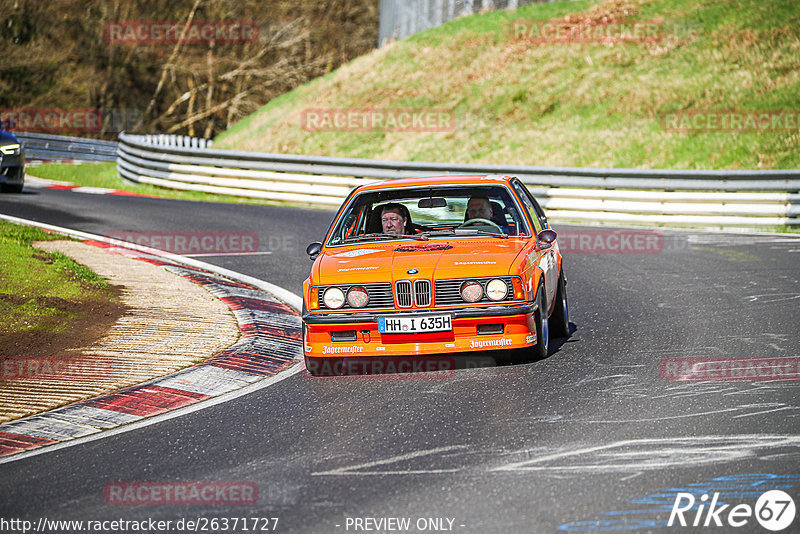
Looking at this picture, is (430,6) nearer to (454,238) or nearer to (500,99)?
(500,99)

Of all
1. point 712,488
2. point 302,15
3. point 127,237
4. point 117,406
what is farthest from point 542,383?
point 302,15

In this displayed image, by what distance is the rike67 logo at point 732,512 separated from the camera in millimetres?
4406

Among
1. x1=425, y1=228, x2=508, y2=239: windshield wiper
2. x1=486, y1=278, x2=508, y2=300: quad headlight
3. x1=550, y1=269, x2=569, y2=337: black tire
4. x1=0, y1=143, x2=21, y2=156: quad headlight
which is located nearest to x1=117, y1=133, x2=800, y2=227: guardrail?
x1=0, y1=143, x2=21, y2=156: quad headlight

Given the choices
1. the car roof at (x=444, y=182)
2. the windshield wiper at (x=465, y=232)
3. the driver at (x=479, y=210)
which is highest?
the car roof at (x=444, y=182)

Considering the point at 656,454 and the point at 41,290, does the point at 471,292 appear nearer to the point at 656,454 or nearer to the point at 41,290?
the point at 656,454

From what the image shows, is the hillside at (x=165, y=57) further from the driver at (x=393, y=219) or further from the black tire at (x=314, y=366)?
the black tire at (x=314, y=366)

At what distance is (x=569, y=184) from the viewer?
19.4m

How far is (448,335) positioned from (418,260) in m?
0.69

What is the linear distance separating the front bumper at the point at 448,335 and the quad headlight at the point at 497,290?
0.09m

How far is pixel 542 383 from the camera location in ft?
23.3

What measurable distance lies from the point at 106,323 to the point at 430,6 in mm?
30247

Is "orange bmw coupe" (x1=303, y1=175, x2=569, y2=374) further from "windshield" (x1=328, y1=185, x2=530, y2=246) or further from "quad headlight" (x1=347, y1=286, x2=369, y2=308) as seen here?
"windshield" (x1=328, y1=185, x2=530, y2=246)

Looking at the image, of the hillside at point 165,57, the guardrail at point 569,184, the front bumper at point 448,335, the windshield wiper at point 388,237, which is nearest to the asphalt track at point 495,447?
the front bumper at point 448,335

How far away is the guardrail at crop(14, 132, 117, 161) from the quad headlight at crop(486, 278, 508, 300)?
31.1m
